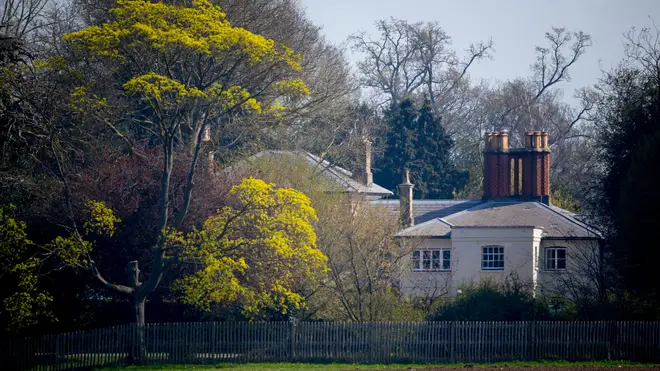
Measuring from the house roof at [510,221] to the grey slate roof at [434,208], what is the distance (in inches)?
101

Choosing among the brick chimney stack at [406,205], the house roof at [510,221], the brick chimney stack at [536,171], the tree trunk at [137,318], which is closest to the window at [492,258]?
the house roof at [510,221]

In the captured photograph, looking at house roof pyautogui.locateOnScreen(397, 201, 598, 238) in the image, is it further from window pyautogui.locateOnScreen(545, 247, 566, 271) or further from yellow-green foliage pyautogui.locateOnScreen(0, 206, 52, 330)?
yellow-green foliage pyautogui.locateOnScreen(0, 206, 52, 330)

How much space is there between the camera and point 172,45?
113 ft

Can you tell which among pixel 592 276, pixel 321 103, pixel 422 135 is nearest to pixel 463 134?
pixel 422 135

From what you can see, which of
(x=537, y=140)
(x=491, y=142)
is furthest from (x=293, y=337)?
(x=537, y=140)

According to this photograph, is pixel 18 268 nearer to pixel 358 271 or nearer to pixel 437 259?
pixel 358 271

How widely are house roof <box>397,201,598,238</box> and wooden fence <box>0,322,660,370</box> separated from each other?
13468 mm

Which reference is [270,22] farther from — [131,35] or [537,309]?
[537,309]

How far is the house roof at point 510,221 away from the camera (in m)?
49.5

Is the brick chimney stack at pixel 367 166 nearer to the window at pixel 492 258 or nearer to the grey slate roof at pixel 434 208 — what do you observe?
the grey slate roof at pixel 434 208

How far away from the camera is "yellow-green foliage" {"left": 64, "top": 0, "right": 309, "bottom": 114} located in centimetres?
3359

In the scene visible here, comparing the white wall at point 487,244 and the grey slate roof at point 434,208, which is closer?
the white wall at point 487,244

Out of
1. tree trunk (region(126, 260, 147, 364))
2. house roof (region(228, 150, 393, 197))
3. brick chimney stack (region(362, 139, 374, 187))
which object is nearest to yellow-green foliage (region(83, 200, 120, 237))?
tree trunk (region(126, 260, 147, 364))

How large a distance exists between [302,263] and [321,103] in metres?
15.9
